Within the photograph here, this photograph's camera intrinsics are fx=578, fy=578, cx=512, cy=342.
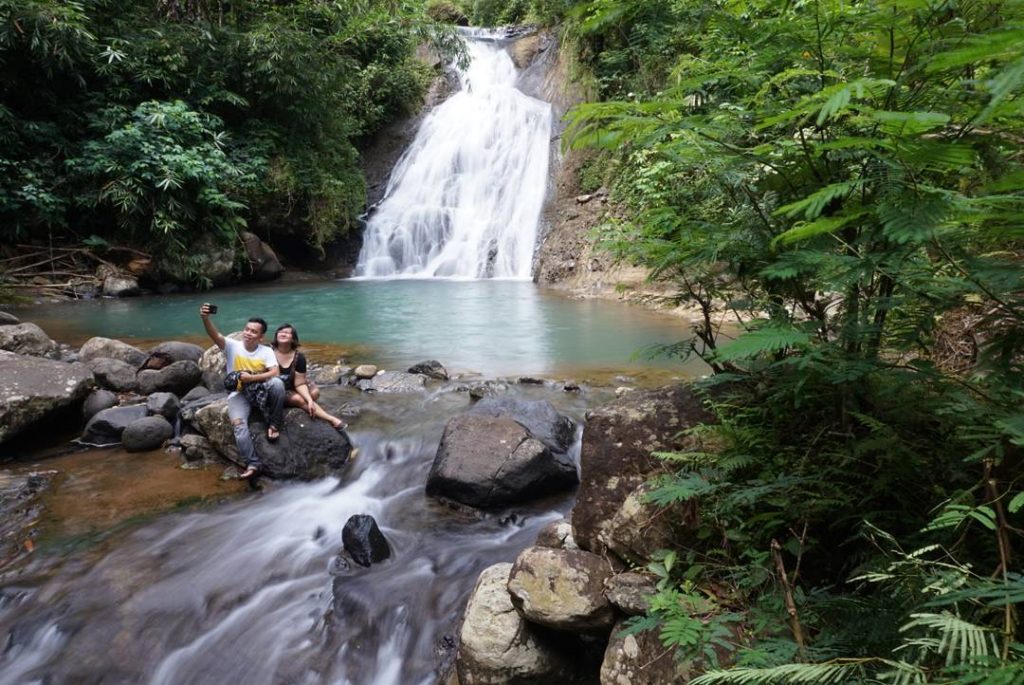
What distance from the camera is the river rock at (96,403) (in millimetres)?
6148

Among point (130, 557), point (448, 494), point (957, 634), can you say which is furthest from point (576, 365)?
point (957, 634)

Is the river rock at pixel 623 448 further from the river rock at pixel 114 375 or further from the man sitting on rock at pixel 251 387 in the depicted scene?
the river rock at pixel 114 375

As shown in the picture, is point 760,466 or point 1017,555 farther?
point 760,466

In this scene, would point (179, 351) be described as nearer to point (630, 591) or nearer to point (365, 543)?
point (365, 543)

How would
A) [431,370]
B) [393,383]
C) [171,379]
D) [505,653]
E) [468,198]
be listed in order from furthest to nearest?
[468,198] → [431,370] → [393,383] → [171,379] → [505,653]

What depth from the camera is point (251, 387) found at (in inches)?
211

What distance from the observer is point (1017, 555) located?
5.13 ft

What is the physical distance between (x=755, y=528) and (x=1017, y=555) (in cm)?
81

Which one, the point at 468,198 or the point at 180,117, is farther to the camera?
the point at 468,198

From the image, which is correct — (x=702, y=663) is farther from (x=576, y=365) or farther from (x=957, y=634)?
(x=576, y=365)

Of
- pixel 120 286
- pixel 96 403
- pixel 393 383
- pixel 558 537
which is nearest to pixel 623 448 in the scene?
pixel 558 537

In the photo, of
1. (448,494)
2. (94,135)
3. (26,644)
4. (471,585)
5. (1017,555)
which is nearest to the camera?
(1017,555)

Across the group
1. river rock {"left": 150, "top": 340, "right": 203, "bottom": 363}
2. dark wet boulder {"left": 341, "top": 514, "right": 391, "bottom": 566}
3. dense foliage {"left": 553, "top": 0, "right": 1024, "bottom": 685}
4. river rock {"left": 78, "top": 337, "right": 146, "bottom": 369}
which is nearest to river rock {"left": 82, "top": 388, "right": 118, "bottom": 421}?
river rock {"left": 150, "top": 340, "right": 203, "bottom": 363}

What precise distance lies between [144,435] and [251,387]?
1299 millimetres
